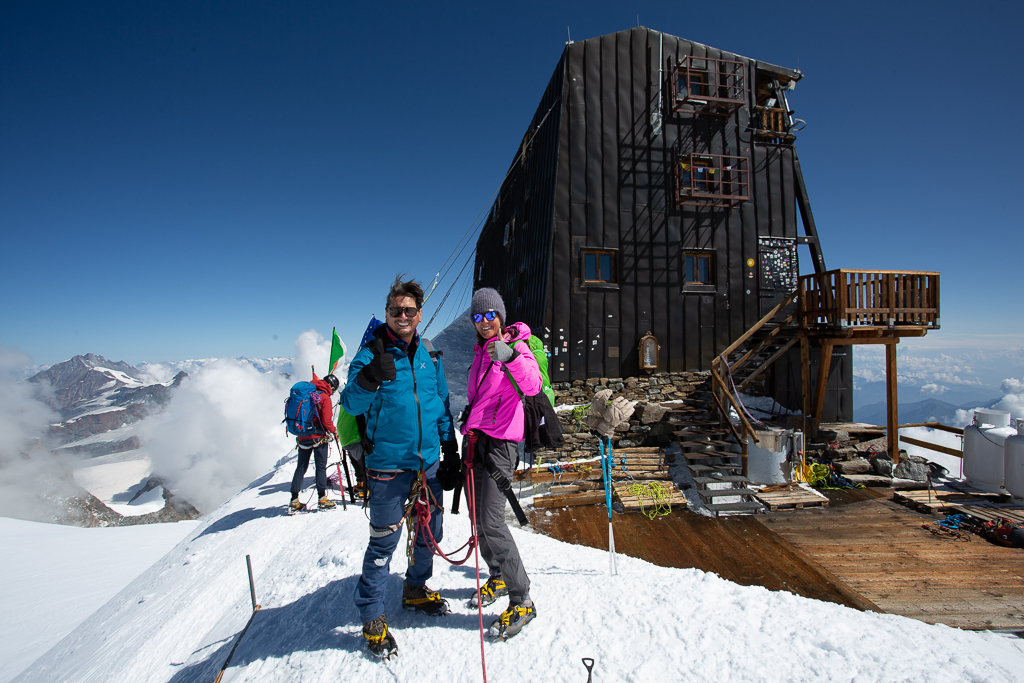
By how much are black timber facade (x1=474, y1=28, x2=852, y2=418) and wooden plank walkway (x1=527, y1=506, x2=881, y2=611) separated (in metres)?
4.75

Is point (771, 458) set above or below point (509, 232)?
below

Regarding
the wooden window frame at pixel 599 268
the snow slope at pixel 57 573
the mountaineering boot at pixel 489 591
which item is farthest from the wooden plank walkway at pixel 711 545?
the snow slope at pixel 57 573

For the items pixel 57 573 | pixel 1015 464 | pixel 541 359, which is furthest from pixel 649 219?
pixel 57 573

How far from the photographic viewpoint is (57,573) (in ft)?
21.6

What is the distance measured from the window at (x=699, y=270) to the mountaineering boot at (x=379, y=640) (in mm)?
10518

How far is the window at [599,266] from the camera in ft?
34.9

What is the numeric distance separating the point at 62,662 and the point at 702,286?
12.8 metres

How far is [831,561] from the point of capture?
4.73 meters

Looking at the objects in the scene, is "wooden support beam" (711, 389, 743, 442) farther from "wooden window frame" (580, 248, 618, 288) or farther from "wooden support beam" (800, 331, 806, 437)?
"wooden window frame" (580, 248, 618, 288)

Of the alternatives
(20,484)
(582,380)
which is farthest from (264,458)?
(582,380)

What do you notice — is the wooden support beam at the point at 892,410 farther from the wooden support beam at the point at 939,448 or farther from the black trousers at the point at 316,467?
the black trousers at the point at 316,467

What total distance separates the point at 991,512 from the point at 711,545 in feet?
15.3

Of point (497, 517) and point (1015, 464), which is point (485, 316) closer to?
point (497, 517)

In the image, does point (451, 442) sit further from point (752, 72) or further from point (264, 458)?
point (264, 458)
